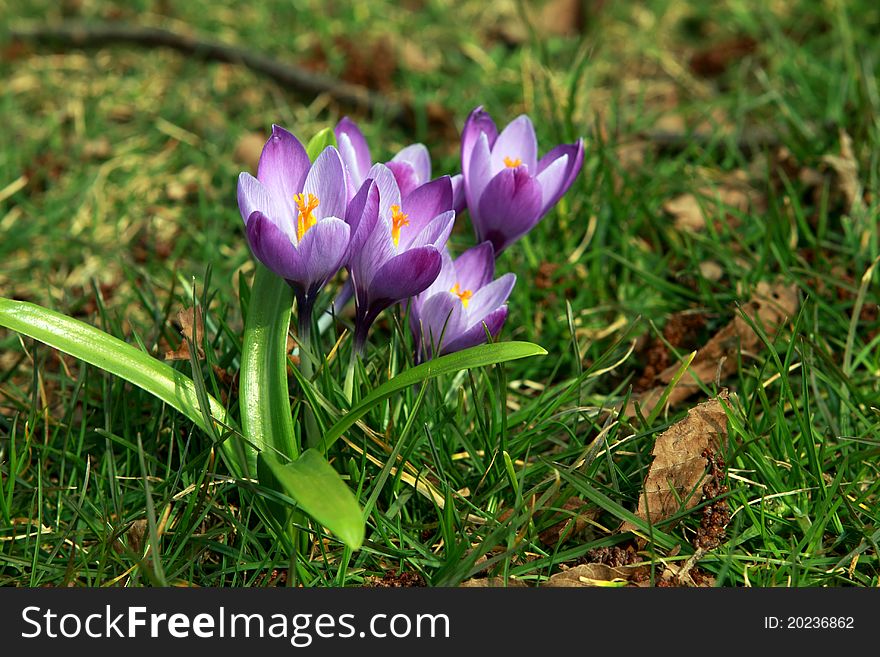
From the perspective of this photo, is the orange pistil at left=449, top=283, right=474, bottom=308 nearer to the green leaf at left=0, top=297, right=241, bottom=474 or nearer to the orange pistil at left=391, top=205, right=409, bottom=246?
the orange pistil at left=391, top=205, right=409, bottom=246

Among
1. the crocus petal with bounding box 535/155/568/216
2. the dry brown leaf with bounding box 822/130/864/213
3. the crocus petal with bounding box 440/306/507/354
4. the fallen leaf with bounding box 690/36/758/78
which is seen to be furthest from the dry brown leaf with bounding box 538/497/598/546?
the fallen leaf with bounding box 690/36/758/78

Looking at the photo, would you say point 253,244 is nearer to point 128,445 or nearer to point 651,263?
point 128,445

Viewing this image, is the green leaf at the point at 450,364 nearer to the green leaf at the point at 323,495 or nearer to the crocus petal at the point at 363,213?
the green leaf at the point at 323,495

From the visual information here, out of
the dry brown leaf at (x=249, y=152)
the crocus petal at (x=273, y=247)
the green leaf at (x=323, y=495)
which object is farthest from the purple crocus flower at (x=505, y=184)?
the dry brown leaf at (x=249, y=152)

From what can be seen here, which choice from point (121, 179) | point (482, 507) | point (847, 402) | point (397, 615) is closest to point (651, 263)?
point (847, 402)

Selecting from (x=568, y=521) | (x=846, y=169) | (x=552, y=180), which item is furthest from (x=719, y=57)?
(x=568, y=521)

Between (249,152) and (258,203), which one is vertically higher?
(249,152)

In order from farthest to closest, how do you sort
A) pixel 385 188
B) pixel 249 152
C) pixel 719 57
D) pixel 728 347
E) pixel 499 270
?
1. pixel 719 57
2. pixel 249 152
3. pixel 499 270
4. pixel 728 347
5. pixel 385 188

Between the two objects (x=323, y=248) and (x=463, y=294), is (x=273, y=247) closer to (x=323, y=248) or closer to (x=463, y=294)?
(x=323, y=248)
